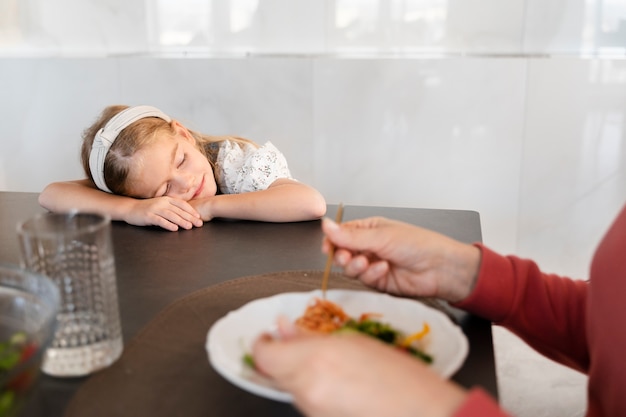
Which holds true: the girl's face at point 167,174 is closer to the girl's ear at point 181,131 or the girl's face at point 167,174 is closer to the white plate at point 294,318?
the girl's ear at point 181,131

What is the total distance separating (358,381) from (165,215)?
2.71ft

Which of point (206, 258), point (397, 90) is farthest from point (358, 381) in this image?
point (397, 90)

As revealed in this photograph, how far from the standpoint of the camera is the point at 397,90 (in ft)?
7.52

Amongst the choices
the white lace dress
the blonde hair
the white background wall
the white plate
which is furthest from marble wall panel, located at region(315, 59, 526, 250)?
the white plate

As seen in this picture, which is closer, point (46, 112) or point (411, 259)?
point (411, 259)

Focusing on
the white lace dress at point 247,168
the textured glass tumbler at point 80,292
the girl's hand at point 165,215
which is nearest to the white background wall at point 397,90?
the white lace dress at point 247,168

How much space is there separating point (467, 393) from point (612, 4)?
1994 millimetres

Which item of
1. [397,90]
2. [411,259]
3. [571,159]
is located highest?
[397,90]

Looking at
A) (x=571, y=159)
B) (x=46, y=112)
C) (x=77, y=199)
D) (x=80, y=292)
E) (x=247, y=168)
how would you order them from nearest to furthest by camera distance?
(x=80, y=292) → (x=77, y=199) → (x=247, y=168) → (x=571, y=159) → (x=46, y=112)

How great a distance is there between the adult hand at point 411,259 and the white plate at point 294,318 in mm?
54

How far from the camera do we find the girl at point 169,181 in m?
1.34

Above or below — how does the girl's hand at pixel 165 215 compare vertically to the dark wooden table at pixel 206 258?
above

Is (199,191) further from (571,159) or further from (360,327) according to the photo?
(571,159)

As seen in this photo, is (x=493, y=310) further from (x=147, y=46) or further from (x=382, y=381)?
(x=147, y=46)
